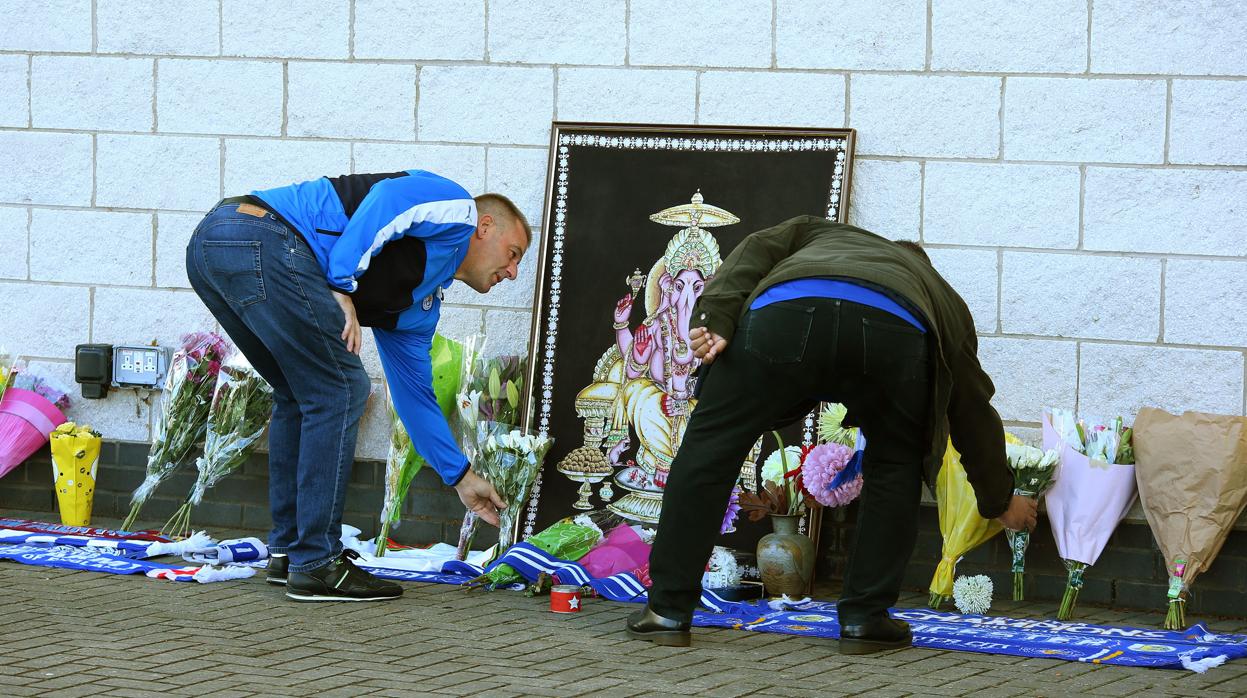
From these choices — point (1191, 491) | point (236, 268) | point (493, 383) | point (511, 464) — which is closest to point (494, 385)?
point (493, 383)

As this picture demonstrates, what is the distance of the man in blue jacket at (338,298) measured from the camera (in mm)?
4473

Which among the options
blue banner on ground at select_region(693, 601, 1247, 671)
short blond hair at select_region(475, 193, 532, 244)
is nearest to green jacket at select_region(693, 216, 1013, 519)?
blue banner on ground at select_region(693, 601, 1247, 671)

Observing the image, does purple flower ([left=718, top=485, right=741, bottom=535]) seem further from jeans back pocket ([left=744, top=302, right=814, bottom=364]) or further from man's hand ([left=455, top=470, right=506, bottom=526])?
jeans back pocket ([left=744, top=302, right=814, bottom=364])

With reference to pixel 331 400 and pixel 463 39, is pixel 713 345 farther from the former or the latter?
pixel 463 39

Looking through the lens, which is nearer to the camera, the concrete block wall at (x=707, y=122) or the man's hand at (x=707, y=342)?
the man's hand at (x=707, y=342)

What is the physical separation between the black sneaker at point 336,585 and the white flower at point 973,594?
5.94ft

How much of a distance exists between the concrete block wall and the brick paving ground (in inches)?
46.7

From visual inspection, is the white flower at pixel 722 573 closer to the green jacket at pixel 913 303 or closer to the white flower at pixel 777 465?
the white flower at pixel 777 465

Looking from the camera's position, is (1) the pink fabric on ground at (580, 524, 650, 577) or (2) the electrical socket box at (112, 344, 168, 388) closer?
(1) the pink fabric on ground at (580, 524, 650, 577)

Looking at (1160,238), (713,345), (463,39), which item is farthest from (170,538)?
(1160,238)

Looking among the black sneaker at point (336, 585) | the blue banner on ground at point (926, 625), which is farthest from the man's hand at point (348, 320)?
the blue banner on ground at point (926, 625)

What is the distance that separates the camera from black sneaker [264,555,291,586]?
193 inches

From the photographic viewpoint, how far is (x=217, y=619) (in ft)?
14.3

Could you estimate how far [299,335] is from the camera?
14.8ft
